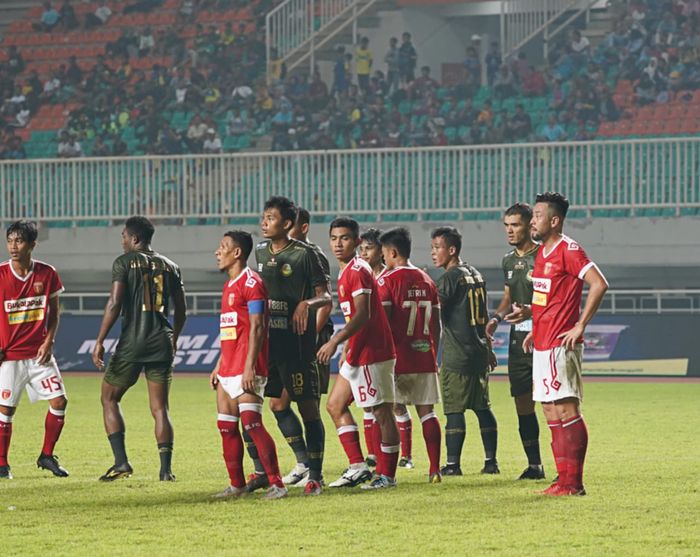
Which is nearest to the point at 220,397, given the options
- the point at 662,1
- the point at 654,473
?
the point at 654,473

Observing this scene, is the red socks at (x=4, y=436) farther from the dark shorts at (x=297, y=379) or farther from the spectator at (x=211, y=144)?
the spectator at (x=211, y=144)

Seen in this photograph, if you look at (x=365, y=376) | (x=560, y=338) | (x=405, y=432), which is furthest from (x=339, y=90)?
(x=560, y=338)

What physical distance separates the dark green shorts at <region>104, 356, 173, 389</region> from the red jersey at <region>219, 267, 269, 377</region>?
1.51m

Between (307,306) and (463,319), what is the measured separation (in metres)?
2.12

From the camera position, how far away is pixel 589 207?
24422 mm

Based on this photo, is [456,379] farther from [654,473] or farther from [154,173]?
[154,173]

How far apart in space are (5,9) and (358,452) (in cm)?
3049

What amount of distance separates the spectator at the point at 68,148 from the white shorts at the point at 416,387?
21754mm

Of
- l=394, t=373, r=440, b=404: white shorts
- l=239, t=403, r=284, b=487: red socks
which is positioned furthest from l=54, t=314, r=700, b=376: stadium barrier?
l=239, t=403, r=284, b=487: red socks

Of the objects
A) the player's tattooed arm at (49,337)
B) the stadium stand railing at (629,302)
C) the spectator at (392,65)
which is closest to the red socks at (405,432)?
the player's tattooed arm at (49,337)

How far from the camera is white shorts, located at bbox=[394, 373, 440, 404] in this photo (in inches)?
394

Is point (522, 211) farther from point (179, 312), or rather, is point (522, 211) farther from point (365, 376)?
point (179, 312)

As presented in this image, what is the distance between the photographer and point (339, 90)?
31203 mm

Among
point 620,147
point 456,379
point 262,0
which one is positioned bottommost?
point 456,379
